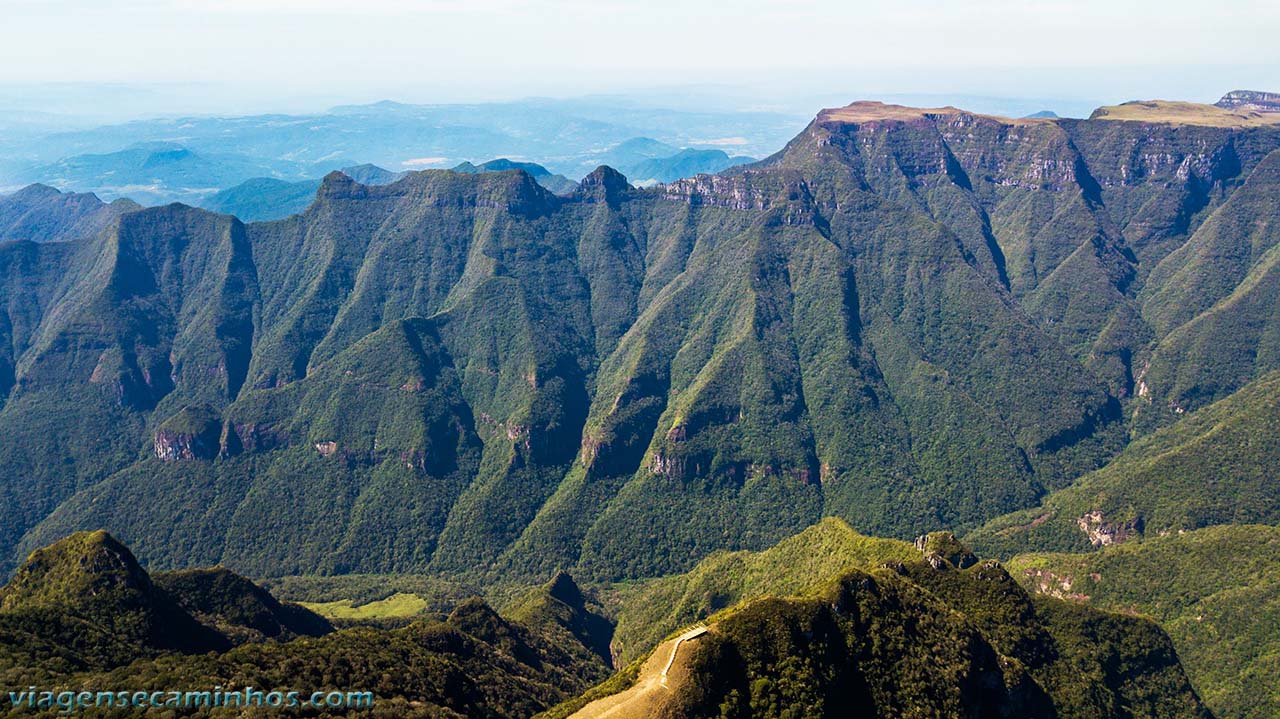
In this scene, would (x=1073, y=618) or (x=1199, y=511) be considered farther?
(x=1199, y=511)

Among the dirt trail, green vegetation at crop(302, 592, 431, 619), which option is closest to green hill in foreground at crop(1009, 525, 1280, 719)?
the dirt trail

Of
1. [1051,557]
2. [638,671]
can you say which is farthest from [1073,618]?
[638,671]

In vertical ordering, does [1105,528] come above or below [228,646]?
below

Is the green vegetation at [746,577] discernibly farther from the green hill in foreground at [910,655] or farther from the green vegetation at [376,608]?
the green vegetation at [376,608]

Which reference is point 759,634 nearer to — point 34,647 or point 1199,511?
point 34,647

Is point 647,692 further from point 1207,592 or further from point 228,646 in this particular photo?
point 1207,592

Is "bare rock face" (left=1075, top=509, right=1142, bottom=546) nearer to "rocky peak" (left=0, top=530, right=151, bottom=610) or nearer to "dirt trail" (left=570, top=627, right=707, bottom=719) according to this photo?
"dirt trail" (left=570, top=627, right=707, bottom=719)

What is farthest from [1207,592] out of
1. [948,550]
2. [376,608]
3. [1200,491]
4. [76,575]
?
[76,575]
